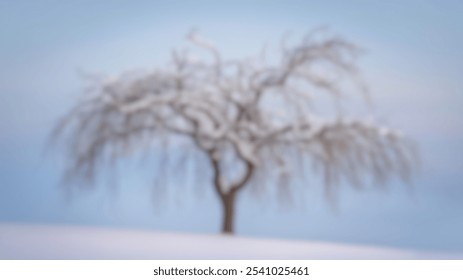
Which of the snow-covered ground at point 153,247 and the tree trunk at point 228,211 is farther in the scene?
the tree trunk at point 228,211

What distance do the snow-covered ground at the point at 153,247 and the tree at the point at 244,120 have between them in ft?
1.21

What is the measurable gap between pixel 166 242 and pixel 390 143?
1.70 meters

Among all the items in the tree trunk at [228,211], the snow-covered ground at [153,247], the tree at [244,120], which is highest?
the tree at [244,120]

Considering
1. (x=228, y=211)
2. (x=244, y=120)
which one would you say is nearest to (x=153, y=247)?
(x=228, y=211)

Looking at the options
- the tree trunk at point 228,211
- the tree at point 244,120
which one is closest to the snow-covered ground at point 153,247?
the tree trunk at point 228,211

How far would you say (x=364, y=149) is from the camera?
4.86 metres

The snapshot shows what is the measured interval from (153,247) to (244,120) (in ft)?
3.62

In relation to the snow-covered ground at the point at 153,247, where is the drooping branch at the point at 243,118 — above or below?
above

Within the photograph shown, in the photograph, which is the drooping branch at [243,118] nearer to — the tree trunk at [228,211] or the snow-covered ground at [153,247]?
the tree trunk at [228,211]

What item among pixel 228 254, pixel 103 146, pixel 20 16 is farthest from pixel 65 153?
pixel 228 254

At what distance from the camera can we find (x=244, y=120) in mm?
4910

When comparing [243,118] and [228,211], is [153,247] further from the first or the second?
[243,118]

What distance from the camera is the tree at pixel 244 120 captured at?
4.82m

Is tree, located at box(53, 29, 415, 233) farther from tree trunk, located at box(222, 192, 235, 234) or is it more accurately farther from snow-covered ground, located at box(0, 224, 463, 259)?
snow-covered ground, located at box(0, 224, 463, 259)
